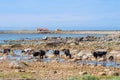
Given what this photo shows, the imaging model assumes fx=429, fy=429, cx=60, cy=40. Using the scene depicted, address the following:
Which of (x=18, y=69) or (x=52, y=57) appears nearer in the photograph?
(x=18, y=69)

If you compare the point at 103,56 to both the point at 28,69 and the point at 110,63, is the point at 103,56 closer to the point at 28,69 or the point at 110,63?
the point at 110,63

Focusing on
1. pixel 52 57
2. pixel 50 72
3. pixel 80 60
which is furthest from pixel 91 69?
pixel 52 57

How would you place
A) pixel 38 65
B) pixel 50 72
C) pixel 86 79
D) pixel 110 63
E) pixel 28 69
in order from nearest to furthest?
pixel 86 79, pixel 50 72, pixel 28 69, pixel 38 65, pixel 110 63

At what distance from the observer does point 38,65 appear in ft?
102

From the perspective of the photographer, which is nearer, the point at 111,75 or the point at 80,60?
the point at 111,75

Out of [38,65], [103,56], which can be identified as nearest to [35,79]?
[38,65]

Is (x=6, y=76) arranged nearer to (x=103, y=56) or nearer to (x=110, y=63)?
(x=110, y=63)

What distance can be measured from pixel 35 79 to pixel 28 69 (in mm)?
5790

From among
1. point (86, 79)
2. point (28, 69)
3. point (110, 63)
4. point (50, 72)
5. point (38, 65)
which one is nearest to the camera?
point (86, 79)

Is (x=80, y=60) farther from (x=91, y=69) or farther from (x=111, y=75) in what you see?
(x=111, y=75)

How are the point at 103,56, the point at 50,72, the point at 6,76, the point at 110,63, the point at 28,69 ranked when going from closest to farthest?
1. the point at 6,76
2. the point at 50,72
3. the point at 28,69
4. the point at 110,63
5. the point at 103,56

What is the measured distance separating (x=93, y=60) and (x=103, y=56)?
3.97 ft

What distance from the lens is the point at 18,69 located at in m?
27.9

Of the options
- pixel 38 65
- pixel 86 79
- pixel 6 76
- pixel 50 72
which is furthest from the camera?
pixel 38 65
